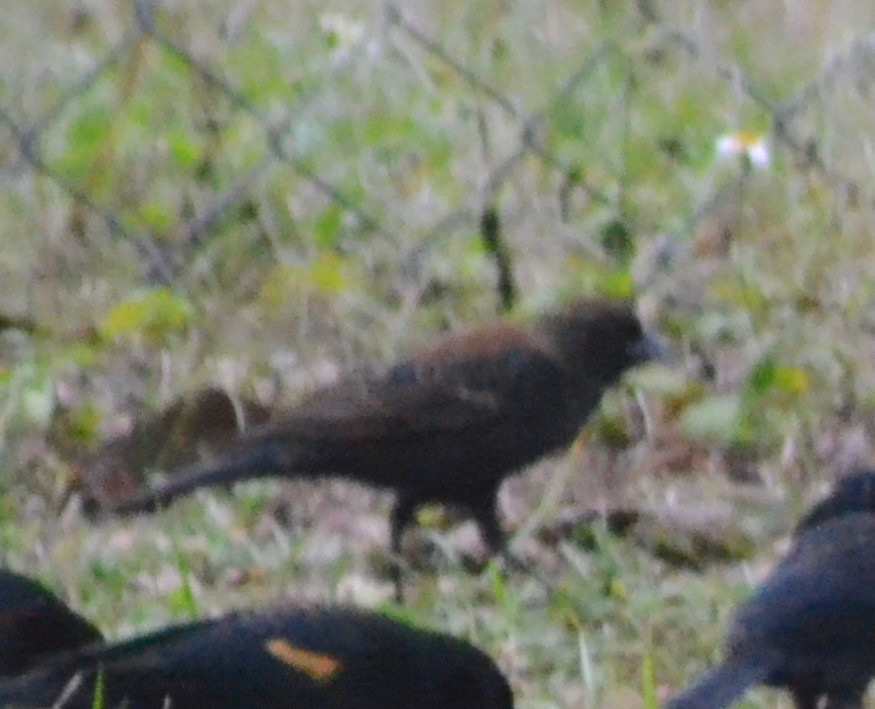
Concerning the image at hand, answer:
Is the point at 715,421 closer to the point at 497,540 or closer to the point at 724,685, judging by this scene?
the point at 497,540

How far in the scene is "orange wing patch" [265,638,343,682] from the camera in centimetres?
320

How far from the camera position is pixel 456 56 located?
629cm

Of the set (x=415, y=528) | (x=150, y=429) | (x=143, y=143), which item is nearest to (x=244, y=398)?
(x=150, y=429)

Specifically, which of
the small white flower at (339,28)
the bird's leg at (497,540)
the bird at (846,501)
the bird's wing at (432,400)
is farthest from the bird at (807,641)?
the small white flower at (339,28)

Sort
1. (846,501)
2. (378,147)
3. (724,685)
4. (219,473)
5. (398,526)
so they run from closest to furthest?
1. (724,685)
2. (846,501)
3. (219,473)
4. (398,526)
5. (378,147)

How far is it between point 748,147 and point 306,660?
3.00 meters

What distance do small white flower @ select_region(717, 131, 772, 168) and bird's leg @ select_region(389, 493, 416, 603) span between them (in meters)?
1.73

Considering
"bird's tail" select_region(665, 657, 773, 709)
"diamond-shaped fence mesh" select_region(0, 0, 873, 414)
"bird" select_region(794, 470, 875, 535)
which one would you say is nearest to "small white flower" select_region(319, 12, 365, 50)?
"diamond-shaped fence mesh" select_region(0, 0, 873, 414)

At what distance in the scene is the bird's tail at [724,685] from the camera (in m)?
3.24

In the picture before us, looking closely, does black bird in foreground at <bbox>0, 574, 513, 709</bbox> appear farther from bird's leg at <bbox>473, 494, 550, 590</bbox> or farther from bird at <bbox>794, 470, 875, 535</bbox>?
bird's leg at <bbox>473, 494, 550, 590</bbox>

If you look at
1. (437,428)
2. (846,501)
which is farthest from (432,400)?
(846,501)

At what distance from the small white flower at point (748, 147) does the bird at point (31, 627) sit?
2.84 metres

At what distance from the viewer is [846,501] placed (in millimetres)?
3779

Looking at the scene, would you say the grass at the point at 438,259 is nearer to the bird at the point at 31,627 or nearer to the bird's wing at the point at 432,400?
the bird's wing at the point at 432,400
